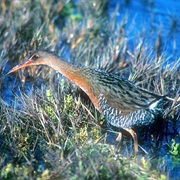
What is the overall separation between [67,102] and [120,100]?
0.53m

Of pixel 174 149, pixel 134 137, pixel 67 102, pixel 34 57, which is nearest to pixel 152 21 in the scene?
pixel 34 57

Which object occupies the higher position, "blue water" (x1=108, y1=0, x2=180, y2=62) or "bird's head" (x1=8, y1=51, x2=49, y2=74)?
"blue water" (x1=108, y1=0, x2=180, y2=62)

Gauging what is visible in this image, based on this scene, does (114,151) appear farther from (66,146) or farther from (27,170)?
(27,170)

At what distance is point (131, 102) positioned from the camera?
17.8 feet

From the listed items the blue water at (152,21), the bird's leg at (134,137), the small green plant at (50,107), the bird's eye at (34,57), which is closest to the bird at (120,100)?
the bird's leg at (134,137)

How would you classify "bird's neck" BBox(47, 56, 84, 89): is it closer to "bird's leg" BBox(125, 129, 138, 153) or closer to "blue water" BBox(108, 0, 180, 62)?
"bird's leg" BBox(125, 129, 138, 153)

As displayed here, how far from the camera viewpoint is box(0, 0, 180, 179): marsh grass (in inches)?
176

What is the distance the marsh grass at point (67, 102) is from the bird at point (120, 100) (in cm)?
16

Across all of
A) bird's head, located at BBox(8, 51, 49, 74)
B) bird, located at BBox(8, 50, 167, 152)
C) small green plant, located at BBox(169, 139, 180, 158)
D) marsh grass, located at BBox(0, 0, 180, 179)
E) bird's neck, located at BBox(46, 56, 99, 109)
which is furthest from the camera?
bird's head, located at BBox(8, 51, 49, 74)

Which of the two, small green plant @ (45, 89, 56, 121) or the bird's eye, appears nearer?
small green plant @ (45, 89, 56, 121)

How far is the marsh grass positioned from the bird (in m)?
0.16

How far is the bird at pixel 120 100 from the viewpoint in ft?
17.7

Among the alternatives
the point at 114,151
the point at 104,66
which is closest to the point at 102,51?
the point at 104,66

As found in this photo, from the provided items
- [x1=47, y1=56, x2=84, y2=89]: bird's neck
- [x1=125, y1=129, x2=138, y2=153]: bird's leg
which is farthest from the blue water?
[x1=125, y1=129, x2=138, y2=153]: bird's leg
